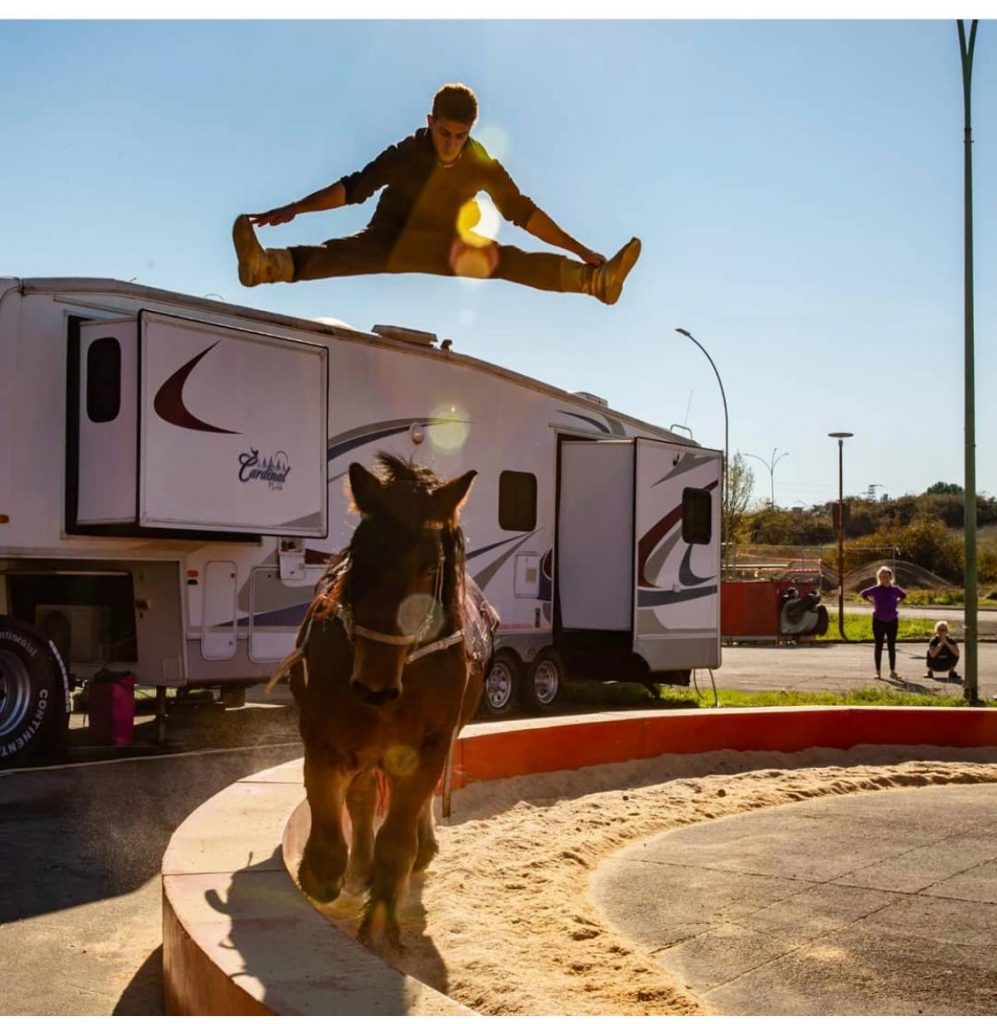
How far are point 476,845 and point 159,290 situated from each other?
727cm

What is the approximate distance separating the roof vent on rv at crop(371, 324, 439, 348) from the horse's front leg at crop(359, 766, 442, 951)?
10.1m

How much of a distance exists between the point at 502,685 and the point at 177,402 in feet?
20.7

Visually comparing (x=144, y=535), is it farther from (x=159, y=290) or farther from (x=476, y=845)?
(x=476, y=845)

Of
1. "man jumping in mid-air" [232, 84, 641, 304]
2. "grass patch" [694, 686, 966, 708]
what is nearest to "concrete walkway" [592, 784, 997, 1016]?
"man jumping in mid-air" [232, 84, 641, 304]

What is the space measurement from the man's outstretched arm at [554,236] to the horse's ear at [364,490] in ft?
4.20

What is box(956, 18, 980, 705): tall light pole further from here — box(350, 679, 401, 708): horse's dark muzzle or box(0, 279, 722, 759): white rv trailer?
box(350, 679, 401, 708): horse's dark muzzle

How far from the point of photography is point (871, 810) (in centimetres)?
988

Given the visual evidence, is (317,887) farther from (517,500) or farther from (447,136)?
(517,500)

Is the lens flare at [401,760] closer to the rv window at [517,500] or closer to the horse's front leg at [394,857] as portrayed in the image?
the horse's front leg at [394,857]

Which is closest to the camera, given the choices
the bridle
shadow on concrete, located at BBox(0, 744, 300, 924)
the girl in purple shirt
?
the bridle

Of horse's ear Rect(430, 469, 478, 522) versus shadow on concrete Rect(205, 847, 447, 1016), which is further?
horse's ear Rect(430, 469, 478, 522)

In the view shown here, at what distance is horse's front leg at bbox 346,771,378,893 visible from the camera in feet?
22.4

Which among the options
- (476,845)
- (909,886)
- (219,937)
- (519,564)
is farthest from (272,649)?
(219,937)

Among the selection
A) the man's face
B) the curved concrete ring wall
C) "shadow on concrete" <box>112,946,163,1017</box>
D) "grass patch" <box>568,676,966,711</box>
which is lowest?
"grass patch" <box>568,676,966,711</box>
